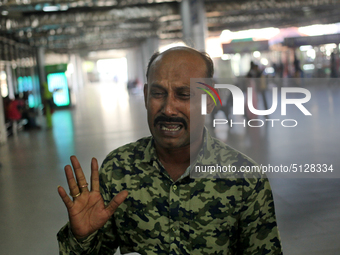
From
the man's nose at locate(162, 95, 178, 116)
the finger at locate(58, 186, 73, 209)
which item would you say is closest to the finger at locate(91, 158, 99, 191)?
the finger at locate(58, 186, 73, 209)

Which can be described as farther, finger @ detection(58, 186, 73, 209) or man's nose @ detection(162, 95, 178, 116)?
man's nose @ detection(162, 95, 178, 116)

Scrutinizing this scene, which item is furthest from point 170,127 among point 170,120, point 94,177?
point 94,177

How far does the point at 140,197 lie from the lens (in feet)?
5.34

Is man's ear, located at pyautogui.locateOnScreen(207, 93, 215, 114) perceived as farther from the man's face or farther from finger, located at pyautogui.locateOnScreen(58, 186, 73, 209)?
finger, located at pyautogui.locateOnScreen(58, 186, 73, 209)

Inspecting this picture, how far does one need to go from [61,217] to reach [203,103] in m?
3.15

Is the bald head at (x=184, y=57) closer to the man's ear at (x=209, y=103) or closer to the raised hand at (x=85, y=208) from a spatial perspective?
the man's ear at (x=209, y=103)

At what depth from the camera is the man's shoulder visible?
5.63ft

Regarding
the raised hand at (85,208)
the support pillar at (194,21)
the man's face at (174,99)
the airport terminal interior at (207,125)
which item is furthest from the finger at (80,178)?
the support pillar at (194,21)

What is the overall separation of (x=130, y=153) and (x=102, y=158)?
17.2 ft

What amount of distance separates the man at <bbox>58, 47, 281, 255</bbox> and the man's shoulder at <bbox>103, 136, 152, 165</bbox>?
0.05 meters

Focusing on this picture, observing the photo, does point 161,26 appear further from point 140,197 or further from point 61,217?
point 140,197

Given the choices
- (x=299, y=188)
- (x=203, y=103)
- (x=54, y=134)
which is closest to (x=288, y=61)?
(x=54, y=134)

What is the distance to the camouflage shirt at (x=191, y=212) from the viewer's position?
61.2 inches

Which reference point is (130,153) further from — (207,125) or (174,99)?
(207,125)
